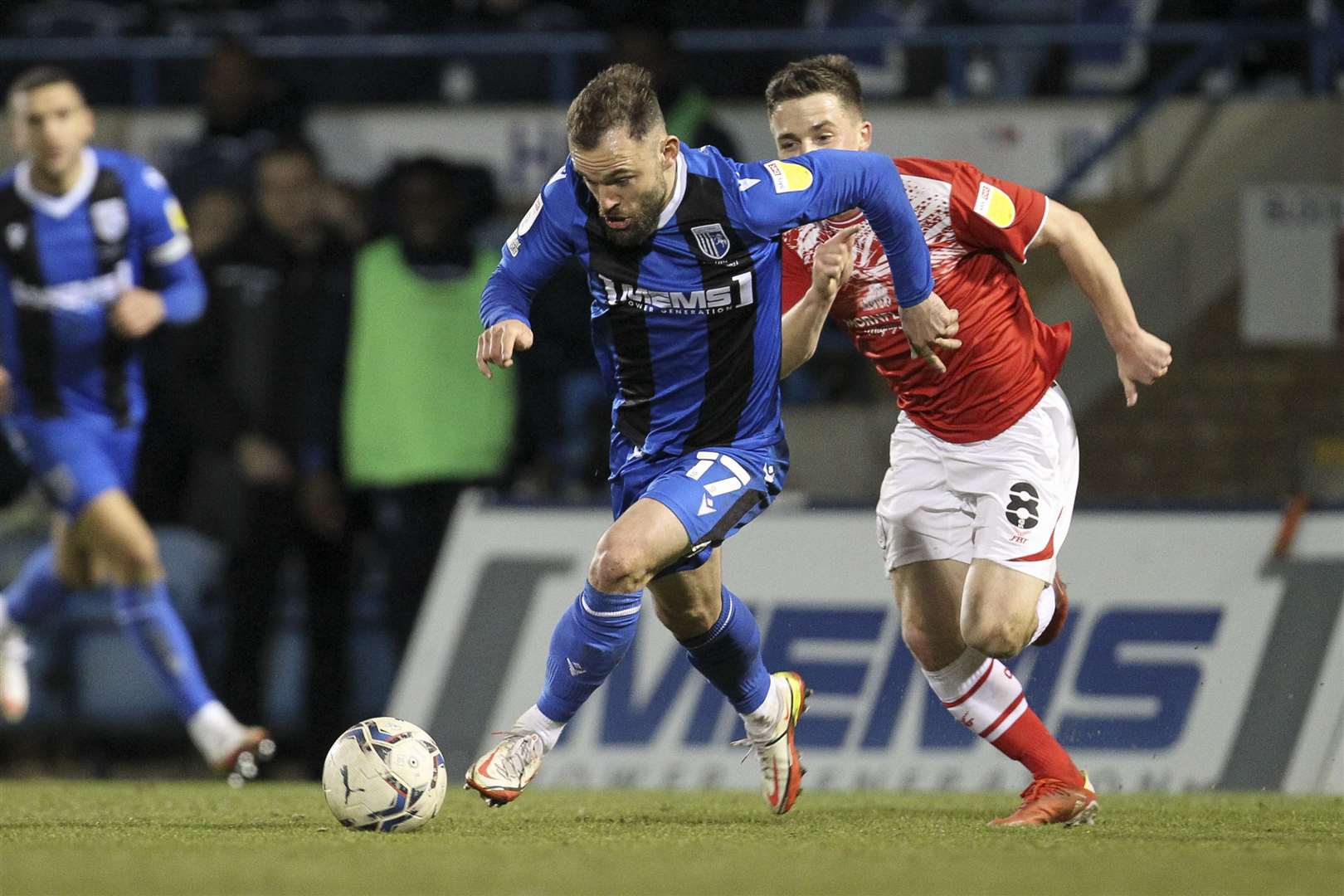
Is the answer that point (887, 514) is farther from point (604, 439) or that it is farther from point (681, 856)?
point (604, 439)

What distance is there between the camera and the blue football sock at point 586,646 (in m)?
5.39

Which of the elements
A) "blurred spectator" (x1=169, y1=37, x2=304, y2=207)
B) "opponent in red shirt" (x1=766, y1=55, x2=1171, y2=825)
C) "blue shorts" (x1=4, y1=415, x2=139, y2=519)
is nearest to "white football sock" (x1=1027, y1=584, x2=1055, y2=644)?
"opponent in red shirt" (x1=766, y1=55, x2=1171, y2=825)

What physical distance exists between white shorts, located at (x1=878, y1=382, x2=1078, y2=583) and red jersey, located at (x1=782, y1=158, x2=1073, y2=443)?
6 centimetres

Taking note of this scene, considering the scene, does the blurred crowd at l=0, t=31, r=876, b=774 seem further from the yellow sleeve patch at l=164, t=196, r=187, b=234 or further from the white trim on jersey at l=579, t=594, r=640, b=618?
the white trim on jersey at l=579, t=594, r=640, b=618

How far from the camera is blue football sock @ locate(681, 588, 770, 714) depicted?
18.6 feet

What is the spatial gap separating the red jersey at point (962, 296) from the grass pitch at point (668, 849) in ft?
3.83

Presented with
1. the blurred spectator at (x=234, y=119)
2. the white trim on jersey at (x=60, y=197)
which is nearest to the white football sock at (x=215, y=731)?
the white trim on jersey at (x=60, y=197)

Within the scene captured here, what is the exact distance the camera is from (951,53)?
1056 cm

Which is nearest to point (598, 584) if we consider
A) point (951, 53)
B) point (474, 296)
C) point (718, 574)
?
point (718, 574)

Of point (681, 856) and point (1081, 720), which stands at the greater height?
point (681, 856)

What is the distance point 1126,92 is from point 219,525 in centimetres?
509

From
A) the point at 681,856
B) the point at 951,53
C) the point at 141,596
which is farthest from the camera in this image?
the point at 951,53

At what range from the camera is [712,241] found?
5.33 m

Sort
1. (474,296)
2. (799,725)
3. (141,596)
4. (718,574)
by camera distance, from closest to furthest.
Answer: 1. (718,574)
2. (141,596)
3. (799,725)
4. (474,296)
